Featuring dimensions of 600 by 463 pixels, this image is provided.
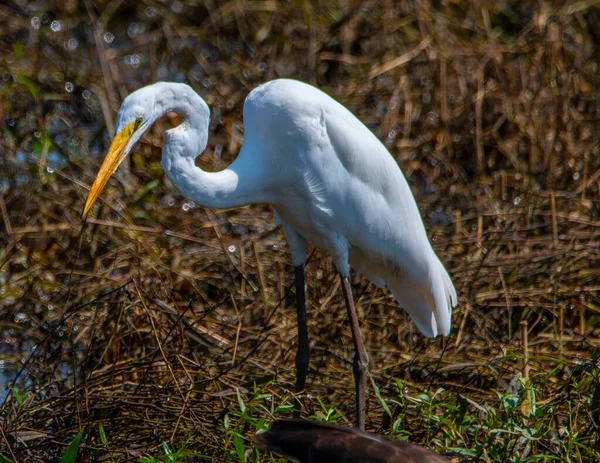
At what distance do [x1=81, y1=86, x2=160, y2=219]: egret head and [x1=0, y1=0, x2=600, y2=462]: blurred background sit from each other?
1.38 ft

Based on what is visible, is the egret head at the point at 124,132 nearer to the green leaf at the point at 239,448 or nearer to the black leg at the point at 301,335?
the green leaf at the point at 239,448

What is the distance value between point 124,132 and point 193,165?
32 centimetres

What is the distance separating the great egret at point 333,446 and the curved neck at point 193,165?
851 millimetres

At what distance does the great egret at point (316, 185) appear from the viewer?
323 cm

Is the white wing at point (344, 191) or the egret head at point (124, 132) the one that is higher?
the egret head at point (124, 132)

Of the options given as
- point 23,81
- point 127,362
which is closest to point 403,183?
point 127,362

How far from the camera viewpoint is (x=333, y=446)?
2727 mm

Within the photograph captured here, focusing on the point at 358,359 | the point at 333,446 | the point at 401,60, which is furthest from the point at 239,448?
the point at 401,60

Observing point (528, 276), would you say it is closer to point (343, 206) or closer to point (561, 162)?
point (561, 162)

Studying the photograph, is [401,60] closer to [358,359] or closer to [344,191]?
[344,191]

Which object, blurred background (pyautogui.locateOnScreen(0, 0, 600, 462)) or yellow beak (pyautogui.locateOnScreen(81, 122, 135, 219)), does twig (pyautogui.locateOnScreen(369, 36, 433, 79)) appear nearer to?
blurred background (pyautogui.locateOnScreen(0, 0, 600, 462))

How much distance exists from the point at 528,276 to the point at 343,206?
1.34m

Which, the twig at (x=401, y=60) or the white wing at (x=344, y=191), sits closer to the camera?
the white wing at (x=344, y=191)

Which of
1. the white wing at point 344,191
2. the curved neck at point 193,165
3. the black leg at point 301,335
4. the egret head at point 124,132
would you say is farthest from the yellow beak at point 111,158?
the black leg at point 301,335
